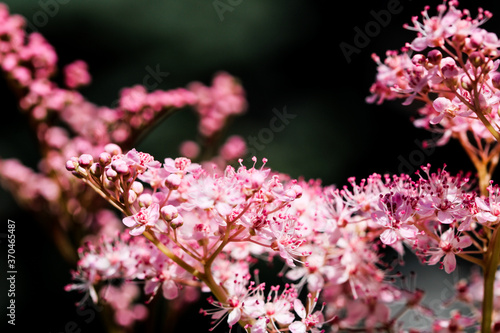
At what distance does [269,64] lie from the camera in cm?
198

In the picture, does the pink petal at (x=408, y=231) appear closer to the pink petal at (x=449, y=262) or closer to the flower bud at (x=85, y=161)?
A: the pink petal at (x=449, y=262)

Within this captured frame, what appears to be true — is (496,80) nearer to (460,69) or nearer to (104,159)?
(460,69)

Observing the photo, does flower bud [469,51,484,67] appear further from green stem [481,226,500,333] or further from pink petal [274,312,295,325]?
pink petal [274,312,295,325]

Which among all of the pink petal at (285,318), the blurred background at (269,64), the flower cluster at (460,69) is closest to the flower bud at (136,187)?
the pink petal at (285,318)

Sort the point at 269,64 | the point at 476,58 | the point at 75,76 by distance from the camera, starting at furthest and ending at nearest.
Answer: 1. the point at 269,64
2. the point at 75,76
3. the point at 476,58

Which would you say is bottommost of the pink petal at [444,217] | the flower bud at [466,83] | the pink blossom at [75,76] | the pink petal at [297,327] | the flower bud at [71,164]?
the pink petal at [297,327]

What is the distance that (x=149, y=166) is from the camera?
60 centimetres

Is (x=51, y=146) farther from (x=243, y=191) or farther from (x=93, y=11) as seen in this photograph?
(x=93, y=11)

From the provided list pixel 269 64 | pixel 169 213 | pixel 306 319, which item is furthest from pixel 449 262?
pixel 269 64

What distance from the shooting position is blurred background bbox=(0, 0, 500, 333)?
1.82 meters

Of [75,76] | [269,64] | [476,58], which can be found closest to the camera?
[476,58]

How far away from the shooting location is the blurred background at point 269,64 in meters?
1.82

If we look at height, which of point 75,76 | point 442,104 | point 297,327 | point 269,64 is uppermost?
point 269,64

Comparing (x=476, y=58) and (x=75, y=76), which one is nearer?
(x=476, y=58)
